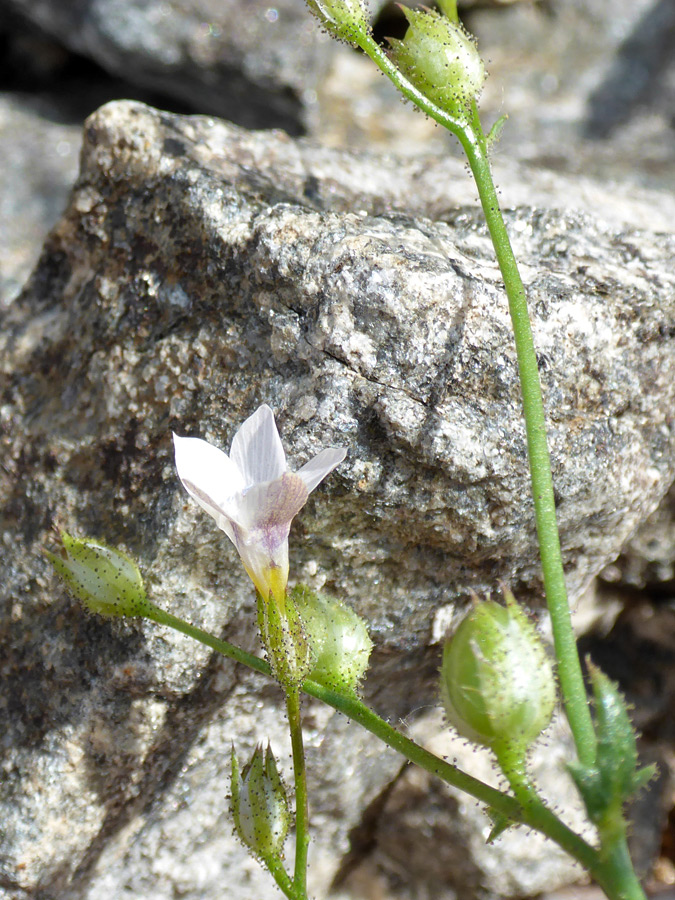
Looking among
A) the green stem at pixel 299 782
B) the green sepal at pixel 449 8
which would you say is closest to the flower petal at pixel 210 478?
the green stem at pixel 299 782

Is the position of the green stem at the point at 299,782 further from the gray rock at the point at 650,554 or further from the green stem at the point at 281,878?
the gray rock at the point at 650,554

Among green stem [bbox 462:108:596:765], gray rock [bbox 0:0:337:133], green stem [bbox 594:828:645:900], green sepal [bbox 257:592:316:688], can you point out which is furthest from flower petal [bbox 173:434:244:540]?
gray rock [bbox 0:0:337:133]

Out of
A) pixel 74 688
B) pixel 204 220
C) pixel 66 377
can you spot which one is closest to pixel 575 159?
pixel 204 220

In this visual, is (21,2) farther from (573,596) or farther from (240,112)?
(573,596)

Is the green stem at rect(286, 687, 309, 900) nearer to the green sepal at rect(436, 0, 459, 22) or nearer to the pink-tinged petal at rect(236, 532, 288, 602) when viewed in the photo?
the pink-tinged petal at rect(236, 532, 288, 602)

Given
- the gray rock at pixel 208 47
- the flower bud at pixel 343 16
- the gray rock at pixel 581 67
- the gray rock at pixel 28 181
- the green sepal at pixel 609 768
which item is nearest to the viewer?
the green sepal at pixel 609 768
